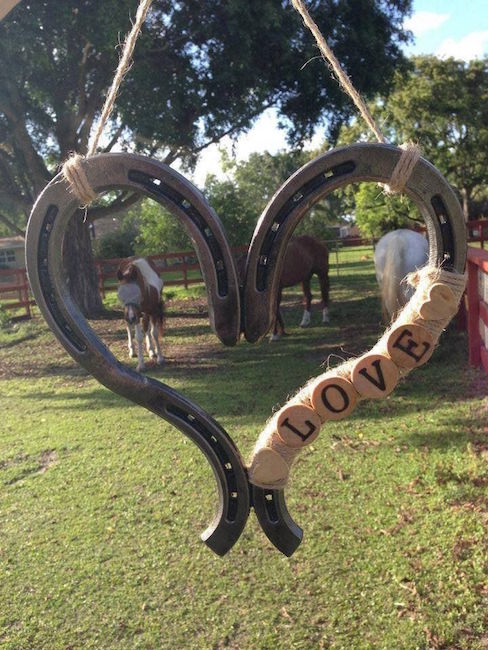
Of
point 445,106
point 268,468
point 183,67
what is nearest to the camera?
point 268,468

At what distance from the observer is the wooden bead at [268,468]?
3.90 feet

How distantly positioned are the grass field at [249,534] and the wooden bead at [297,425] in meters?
0.18

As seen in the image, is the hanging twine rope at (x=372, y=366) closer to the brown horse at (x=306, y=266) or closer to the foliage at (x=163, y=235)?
the brown horse at (x=306, y=266)

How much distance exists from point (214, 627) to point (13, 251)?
1374 inches

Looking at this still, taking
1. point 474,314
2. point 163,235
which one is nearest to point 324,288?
point 474,314

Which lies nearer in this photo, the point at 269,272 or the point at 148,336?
the point at 269,272

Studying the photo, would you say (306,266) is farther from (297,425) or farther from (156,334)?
(297,425)

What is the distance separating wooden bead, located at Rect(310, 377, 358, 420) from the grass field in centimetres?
14

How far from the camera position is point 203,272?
1.12m

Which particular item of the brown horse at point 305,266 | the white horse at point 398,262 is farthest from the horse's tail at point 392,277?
the brown horse at point 305,266

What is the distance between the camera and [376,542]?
317 centimetres

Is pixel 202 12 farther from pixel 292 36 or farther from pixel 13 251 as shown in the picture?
pixel 13 251

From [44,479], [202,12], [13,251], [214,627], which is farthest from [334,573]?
[13,251]

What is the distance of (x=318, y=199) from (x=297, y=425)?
44 centimetres
